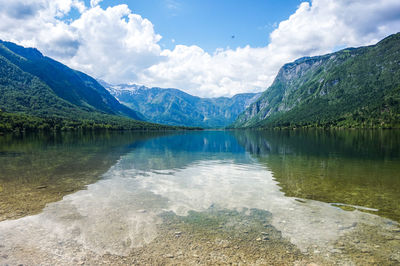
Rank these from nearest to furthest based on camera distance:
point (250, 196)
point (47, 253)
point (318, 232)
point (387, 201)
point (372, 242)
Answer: point (47, 253), point (372, 242), point (318, 232), point (387, 201), point (250, 196)

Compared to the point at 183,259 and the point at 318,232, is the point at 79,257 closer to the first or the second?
the point at 183,259

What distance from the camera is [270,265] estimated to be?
9.02m

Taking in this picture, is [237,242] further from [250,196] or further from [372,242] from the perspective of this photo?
[250,196]

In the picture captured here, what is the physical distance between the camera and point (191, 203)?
56.4 ft

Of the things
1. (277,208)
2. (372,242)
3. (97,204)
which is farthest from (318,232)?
Result: (97,204)

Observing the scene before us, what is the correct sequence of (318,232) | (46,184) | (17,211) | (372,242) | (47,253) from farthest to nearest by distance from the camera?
(46,184)
(17,211)
(318,232)
(372,242)
(47,253)

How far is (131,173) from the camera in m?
28.6

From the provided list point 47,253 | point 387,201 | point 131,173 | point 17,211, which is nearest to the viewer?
point 47,253

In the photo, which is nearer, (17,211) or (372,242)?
(372,242)

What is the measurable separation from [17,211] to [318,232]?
18425 mm

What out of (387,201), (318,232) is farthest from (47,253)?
(387,201)

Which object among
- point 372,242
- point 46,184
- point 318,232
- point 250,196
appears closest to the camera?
point 372,242

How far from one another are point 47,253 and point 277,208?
13306 mm

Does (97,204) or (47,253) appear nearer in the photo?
(47,253)
